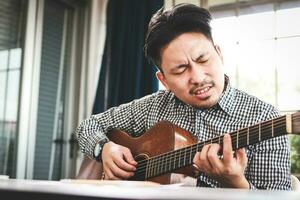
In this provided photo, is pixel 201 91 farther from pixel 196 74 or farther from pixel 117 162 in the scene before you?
pixel 117 162

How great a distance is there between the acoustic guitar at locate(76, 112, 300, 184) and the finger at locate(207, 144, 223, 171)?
41mm

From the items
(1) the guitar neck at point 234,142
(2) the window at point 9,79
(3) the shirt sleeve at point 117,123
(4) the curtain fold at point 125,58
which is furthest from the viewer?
(4) the curtain fold at point 125,58

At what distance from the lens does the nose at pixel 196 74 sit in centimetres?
139

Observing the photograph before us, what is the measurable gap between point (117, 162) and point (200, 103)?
37 centimetres

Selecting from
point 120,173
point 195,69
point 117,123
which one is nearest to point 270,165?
point 195,69

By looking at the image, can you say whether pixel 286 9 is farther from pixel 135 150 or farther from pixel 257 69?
pixel 135 150

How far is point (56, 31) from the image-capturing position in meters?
3.41

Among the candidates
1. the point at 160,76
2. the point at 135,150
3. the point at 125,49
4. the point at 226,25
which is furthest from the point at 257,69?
the point at 135,150

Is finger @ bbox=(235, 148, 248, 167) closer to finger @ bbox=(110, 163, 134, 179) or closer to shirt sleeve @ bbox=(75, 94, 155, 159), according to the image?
finger @ bbox=(110, 163, 134, 179)

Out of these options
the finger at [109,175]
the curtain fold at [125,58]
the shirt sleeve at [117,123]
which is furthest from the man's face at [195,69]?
the curtain fold at [125,58]

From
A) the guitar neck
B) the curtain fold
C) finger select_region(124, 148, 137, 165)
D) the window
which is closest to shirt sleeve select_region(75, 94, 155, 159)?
finger select_region(124, 148, 137, 165)

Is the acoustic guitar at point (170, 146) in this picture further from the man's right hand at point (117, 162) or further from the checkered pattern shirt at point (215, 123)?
the checkered pattern shirt at point (215, 123)

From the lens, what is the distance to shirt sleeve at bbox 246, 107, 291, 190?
1.28 m

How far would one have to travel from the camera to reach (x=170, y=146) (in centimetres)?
135
